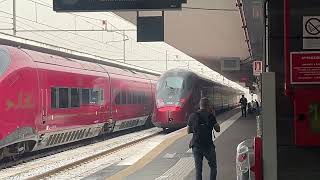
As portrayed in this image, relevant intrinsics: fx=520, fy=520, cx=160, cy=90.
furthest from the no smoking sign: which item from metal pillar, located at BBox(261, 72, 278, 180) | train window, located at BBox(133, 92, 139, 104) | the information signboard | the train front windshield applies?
train window, located at BBox(133, 92, 139, 104)

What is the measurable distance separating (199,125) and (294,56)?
4418mm

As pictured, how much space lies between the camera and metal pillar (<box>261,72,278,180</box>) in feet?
10.3

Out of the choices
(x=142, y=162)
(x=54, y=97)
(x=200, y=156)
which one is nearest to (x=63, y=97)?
(x=54, y=97)

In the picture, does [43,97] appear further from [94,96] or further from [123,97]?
[123,97]

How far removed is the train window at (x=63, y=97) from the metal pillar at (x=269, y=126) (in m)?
14.0

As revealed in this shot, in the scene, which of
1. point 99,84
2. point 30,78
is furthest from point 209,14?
point 30,78

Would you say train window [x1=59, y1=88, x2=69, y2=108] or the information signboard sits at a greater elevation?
the information signboard

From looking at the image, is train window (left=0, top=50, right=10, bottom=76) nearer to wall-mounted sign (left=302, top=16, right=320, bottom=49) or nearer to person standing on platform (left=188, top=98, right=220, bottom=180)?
person standing on platform (left=188, top=98, right=220, bottom=180)

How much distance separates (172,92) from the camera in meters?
26.1

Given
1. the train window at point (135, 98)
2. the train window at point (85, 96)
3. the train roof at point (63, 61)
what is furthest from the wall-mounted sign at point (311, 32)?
the train window at point (135, 98)

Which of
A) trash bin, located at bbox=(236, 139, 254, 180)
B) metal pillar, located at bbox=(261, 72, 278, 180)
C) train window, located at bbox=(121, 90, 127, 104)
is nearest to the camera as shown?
metal pillar, located at bbox=(261, 72, 278, 180)

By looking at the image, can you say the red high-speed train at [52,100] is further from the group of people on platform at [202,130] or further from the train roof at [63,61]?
the group of people on platform at [202,130]

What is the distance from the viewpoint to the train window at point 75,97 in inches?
707

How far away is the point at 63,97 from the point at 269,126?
14361 millimetres
